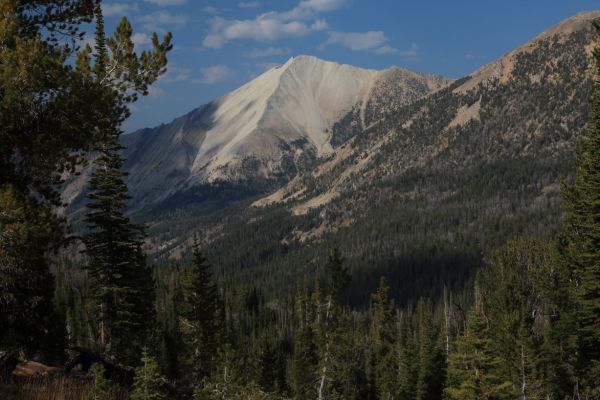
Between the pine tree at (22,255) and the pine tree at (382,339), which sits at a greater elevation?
the pine tree at (22,255)

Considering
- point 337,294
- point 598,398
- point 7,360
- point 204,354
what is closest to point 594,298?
point 598,398

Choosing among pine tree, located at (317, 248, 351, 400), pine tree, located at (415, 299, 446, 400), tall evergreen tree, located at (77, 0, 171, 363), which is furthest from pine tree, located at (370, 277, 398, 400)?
tall evergreen tree, located at (77, 0, 171, 363)

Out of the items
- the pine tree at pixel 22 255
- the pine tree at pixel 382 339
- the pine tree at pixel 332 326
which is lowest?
the pine tree at pixel 382 339

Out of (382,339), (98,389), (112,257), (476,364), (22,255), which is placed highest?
(22,255)

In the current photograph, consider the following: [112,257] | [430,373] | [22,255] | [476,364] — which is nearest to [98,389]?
[22,255]

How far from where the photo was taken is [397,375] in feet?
238

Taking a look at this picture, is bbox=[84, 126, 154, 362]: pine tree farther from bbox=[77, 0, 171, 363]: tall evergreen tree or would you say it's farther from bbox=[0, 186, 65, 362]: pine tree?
bbox=[0, 186, 65, 362]: pine tree

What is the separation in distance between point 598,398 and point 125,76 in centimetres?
4095

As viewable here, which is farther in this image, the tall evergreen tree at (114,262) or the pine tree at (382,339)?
the pine tree at (382,339)

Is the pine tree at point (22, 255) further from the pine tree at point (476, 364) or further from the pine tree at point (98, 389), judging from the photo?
the pine tree at point (476, 364)

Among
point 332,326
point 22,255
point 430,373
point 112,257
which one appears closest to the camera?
point 22,255

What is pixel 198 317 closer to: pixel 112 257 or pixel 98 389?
pixel 112 257

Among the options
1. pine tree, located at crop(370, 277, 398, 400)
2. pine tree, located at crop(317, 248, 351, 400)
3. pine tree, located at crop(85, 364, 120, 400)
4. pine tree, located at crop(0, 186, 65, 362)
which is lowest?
pine tree, located at crop(370, 277, 398, 400)

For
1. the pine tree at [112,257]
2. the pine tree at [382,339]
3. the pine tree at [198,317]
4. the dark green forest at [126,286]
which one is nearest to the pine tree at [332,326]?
the dark green forest at [126,286]
